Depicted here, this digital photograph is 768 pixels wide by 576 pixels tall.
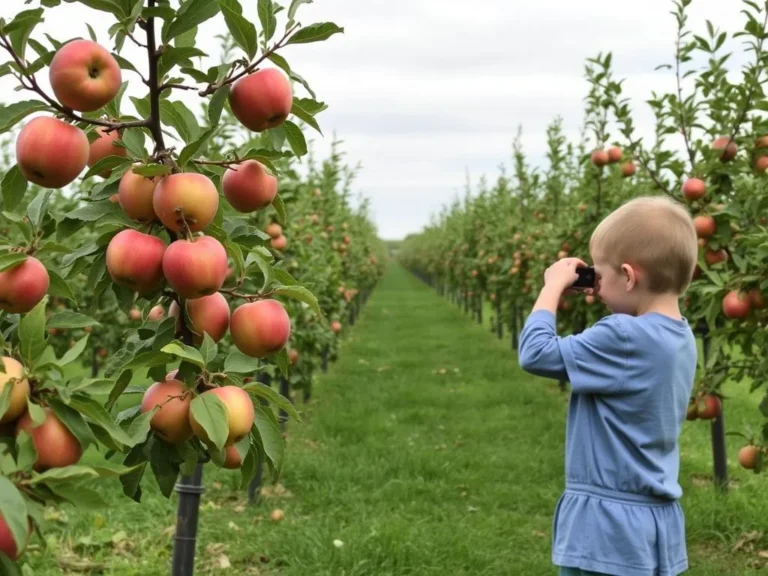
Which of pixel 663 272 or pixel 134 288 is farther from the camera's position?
pixel 663 272

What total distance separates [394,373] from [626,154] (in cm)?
544

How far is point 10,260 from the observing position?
126cm

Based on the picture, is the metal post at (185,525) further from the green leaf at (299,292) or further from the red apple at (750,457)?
the red apple at (750,457)

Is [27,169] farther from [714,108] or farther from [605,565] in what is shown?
[714,108]

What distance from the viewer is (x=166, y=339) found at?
1.48 metres

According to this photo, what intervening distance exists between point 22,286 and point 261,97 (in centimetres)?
49

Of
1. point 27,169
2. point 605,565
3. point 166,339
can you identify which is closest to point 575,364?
point 605,565

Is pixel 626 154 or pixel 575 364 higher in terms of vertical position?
pixel 626 154

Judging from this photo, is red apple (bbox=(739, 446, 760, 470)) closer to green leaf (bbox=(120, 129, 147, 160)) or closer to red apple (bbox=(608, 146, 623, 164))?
red apple (bbox=(608, 146, 623, 164))

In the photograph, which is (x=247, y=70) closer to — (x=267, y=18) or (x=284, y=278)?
(x=267, y=18)

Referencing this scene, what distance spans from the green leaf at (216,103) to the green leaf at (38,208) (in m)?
0.35

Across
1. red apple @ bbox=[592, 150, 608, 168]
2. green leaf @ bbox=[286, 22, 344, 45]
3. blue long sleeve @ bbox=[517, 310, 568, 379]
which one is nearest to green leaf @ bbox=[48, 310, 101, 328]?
green leaf @ bbox=[286, 22, 344, 45]

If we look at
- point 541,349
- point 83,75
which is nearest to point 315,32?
point 83,75

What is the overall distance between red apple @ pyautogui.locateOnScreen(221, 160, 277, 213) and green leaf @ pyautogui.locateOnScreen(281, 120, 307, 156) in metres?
0.11
